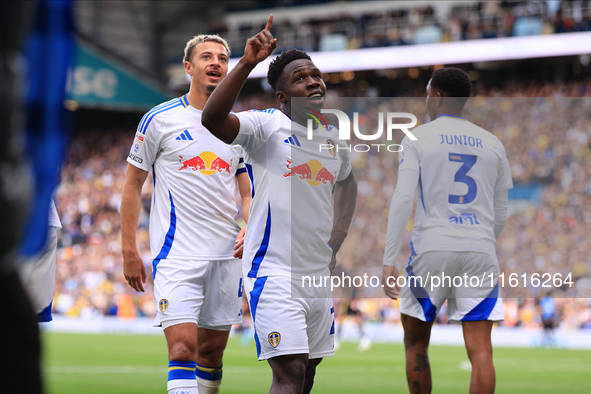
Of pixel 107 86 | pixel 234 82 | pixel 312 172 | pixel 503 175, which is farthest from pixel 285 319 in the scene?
pixel 107 86

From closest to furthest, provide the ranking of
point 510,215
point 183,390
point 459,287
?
point 183,390
point 459,287
point 510,215

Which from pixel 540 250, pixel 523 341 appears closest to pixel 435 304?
pixel 523 341

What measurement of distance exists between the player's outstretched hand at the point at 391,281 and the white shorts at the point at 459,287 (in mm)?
223

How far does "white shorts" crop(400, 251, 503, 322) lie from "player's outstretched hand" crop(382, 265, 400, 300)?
0.73 ft

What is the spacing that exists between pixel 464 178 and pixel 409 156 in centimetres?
40

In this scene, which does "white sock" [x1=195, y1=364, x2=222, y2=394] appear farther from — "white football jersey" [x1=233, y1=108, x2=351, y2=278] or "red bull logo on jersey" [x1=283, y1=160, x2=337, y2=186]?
"red bull logo on jersey" [x1=283, y1=160, x2=337, y2=186]

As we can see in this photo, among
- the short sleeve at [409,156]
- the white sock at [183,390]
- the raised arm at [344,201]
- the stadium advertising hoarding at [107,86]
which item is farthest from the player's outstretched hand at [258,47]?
the stadium advertising hoarding at [107,86]

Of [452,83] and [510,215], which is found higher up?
[452,83]

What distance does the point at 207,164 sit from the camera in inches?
193

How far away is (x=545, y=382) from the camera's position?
9789 millimetres

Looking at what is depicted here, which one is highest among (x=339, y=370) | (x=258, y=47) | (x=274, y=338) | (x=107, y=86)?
(x=107, y=86)

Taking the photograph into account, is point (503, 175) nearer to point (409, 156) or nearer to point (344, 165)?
point (409, 156)

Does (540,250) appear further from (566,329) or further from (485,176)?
(485,176)

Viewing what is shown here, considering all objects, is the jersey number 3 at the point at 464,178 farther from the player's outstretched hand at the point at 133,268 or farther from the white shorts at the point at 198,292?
the player's outstretched hand at the point at 133,268
